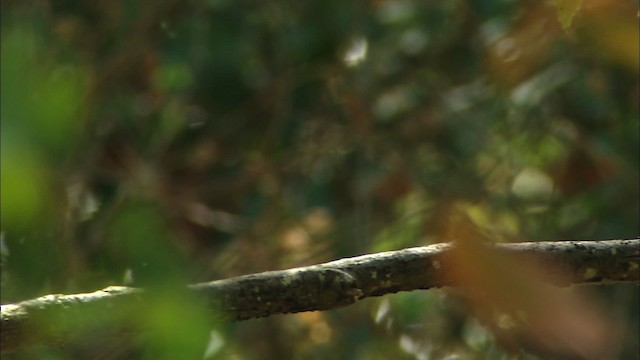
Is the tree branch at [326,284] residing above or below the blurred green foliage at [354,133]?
below

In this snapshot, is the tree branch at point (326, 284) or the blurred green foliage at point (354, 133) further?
the blurred green foliage at point (354, 133)

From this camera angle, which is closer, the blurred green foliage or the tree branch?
the tree branch

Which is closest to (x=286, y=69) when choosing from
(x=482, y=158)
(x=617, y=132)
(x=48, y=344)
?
(x=482, y=158)

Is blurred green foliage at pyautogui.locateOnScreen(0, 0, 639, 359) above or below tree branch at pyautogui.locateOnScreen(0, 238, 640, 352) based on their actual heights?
above

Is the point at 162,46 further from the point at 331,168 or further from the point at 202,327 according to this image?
the point at 202,327
